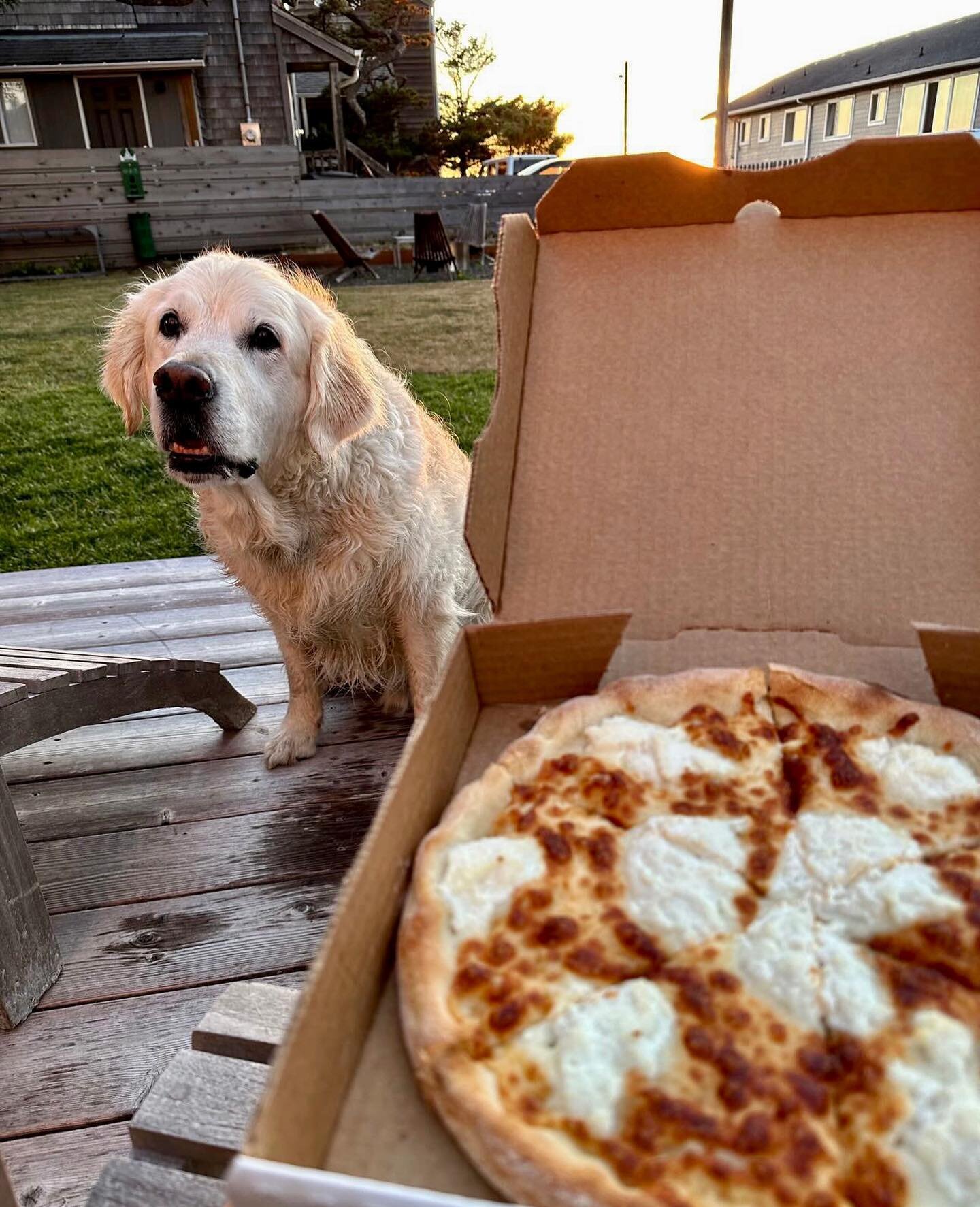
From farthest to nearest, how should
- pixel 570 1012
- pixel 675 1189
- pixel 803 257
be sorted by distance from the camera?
pixel 803 257
pixel 570 1012
pixel 675 1189

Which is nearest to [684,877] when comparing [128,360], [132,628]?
[128,360]

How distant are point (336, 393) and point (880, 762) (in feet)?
6.79

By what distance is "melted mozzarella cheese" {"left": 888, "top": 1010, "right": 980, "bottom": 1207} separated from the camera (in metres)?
0.90

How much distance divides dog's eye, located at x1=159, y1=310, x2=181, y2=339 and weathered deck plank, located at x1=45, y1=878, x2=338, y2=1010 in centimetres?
176

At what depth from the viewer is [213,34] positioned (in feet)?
73.5

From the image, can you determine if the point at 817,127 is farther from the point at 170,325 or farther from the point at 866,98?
the point at 170,325

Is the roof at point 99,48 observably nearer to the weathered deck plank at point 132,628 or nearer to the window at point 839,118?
the weathered deck plank at point 132,628

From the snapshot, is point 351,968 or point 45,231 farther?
point 45,231

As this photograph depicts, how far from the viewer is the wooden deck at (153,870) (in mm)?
2074

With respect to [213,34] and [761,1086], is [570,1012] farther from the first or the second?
[213,34]

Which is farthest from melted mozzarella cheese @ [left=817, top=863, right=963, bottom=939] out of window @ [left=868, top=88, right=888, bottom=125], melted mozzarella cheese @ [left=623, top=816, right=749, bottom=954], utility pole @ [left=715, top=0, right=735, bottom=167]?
window @ [left=868, top=88, right=888, bottom=125]

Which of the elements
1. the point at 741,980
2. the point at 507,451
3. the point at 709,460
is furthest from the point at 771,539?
the point at 741,980

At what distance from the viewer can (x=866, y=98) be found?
103 ft

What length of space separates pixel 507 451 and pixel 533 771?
66cm
